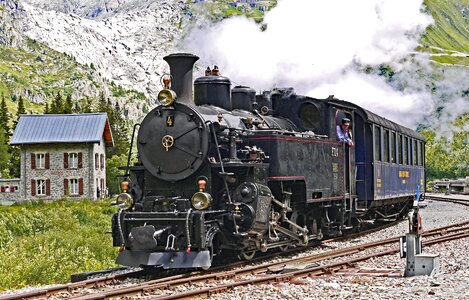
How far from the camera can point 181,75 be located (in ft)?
40.0

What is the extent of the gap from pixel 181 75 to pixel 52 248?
9736mm

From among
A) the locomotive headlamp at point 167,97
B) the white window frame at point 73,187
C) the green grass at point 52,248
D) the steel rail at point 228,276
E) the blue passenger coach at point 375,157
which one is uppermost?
the locomotive headlamp at point 167,97

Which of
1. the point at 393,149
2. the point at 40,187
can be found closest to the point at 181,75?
the point at 393,149

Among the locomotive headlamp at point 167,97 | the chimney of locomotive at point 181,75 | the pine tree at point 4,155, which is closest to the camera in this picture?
the locomotive headlamp at point 167,97

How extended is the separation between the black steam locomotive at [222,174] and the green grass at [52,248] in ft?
9.88

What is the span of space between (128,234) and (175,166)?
1462 mm

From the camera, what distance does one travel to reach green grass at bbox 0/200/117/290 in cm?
1409

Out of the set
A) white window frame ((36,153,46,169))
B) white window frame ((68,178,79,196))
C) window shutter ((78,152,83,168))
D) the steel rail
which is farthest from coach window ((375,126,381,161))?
white window frame ((36,153,46,169))

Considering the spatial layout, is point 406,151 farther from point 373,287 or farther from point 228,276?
point 373,287

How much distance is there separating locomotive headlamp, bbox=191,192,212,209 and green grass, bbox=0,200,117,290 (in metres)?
3.70

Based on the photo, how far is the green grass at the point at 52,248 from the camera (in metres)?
14.1

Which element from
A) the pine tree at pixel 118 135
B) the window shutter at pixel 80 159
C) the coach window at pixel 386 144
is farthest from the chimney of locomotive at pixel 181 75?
the pine tree at pixel 118 135

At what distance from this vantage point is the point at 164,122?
12.1m

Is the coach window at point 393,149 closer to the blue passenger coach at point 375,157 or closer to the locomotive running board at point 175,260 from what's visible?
the blue passenger coach at point 375,157
